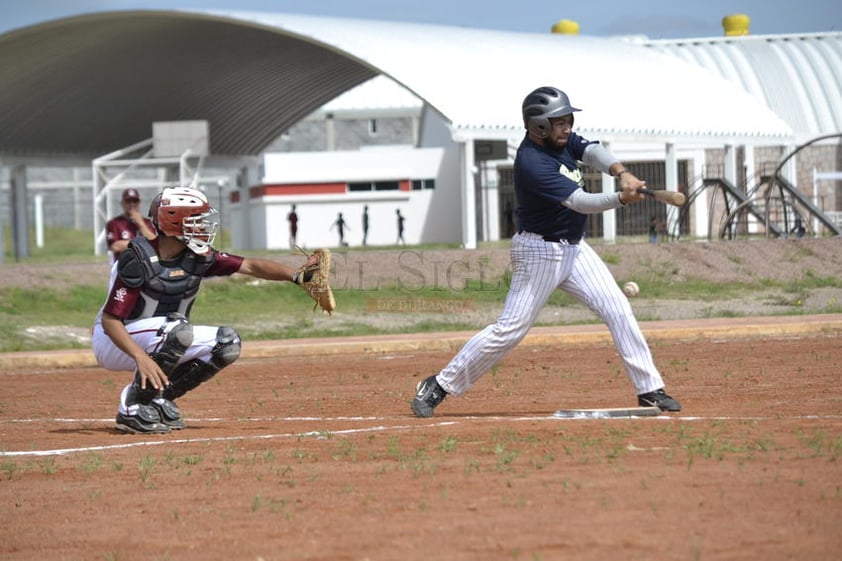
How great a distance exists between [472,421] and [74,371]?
9.30 m

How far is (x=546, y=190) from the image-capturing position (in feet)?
31.3

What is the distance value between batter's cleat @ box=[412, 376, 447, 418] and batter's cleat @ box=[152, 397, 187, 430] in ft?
6.08

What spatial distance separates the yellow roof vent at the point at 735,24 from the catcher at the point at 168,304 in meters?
63.0

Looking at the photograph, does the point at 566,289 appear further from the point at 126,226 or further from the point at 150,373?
the point at 126,226

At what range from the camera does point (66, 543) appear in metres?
6.76

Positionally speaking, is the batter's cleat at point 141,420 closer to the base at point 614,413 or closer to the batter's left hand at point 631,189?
the base at point 614,413

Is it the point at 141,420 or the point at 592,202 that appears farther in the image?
the point at 141,420

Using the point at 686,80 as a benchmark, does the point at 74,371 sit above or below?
below

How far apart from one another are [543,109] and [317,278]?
2054 millimetres

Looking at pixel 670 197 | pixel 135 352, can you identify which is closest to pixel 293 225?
pixel 135 352

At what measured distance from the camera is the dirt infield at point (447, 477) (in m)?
6.11

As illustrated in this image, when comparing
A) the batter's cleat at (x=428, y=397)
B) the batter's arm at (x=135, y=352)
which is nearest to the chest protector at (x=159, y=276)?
the batter's arm at (x=135, y=352)

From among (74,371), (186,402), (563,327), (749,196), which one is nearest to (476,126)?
(749,196)

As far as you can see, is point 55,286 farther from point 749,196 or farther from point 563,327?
point 749,196
